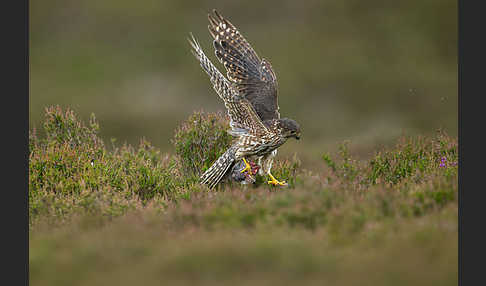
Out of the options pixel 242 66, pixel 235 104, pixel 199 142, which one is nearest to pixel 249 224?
pixel 235 104

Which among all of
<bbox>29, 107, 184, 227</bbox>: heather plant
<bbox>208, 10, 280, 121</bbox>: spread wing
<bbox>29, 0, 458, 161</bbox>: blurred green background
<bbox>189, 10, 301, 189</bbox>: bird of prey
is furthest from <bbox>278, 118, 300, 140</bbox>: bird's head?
<bbox>29, 0, 458, 161</bbox>: blurred green background

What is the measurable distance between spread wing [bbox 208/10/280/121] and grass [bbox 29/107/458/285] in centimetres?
153

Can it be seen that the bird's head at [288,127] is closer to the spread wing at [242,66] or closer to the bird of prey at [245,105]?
the bird of prey at [245,105]

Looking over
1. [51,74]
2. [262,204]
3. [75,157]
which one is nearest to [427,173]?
[262,204]

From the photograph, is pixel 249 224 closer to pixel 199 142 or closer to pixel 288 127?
pixel 288 127

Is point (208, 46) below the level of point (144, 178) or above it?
above

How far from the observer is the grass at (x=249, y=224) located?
239 inches

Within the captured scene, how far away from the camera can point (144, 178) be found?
10.5 m

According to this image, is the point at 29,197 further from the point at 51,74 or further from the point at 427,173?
the point at 51,74

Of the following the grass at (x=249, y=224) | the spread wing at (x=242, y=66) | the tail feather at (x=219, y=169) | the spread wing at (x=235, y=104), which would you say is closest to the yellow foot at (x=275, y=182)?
the grass at (x=249, y=224)

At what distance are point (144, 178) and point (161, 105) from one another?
77.3ft

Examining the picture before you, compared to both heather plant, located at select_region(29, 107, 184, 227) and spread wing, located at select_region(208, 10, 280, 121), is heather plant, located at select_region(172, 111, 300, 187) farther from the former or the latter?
spread wing, located at select_region(208, 10, 280, 121)

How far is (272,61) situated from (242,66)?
25117mm

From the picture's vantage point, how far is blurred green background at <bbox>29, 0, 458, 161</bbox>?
32.9 meters
